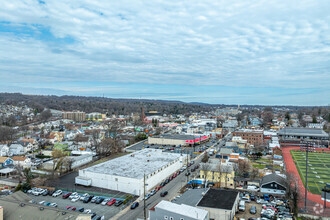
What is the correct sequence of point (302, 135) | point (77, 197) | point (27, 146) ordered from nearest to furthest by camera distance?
point (77, 197)
point (27, 146)
point (302, 135)

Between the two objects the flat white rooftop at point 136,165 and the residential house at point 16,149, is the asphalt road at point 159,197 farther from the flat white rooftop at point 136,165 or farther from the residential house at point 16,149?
the residential house at point 16,149

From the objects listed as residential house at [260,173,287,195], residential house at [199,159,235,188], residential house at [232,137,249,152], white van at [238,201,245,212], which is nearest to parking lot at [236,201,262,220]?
white van at [238,201,245,212]

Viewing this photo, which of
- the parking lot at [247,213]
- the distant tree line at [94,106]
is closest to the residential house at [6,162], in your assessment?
the parking lot at [247,213]

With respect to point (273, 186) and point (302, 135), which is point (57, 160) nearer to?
point (273, 186)

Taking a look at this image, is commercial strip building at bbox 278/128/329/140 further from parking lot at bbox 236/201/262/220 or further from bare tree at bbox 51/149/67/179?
bare tree at bbox 51/149/67/179

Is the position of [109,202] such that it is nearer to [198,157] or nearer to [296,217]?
[296,217]

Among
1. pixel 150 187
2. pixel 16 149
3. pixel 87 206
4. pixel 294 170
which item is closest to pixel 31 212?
pixel 87 206
